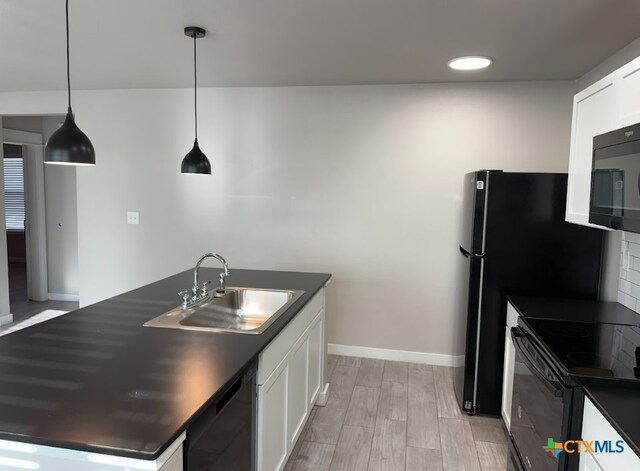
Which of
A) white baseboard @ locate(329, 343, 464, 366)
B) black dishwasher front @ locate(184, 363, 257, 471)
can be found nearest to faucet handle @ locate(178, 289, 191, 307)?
black dishwasher front @ locate(184, 363, 257, 471)

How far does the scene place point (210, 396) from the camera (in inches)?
50.4

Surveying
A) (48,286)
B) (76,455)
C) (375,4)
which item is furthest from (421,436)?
(48,286)

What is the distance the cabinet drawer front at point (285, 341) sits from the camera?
1.77m

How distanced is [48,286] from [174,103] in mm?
3270

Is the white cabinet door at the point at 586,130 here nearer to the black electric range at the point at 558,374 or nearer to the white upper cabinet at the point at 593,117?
the white upper cabinet at the point at 593,117

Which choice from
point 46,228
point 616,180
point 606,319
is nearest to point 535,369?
point 606,319

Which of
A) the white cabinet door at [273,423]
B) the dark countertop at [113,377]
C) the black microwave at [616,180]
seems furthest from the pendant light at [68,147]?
the black microwave at [616,180]

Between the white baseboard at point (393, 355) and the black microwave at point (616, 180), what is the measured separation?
6.98 feet

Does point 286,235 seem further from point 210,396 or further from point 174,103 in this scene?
point 210,396

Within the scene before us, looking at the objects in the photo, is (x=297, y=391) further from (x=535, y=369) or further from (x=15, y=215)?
(x=15, y=215)

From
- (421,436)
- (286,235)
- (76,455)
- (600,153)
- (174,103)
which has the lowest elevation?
(421,436)

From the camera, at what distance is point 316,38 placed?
2.62 meters

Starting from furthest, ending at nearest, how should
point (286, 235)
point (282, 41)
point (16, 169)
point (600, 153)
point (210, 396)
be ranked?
point (16, 169), point (286, 235), point (282, 41), point (600, 153), point (210, 396)

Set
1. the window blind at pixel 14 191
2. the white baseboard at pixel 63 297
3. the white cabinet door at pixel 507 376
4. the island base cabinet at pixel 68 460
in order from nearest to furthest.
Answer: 1. the island base cabinet at pixel 68 460
2. the white cabinet door at pixel 507 376
3. the white baseboard at pixel 63 297
4. the window blind at pixel 14 191
